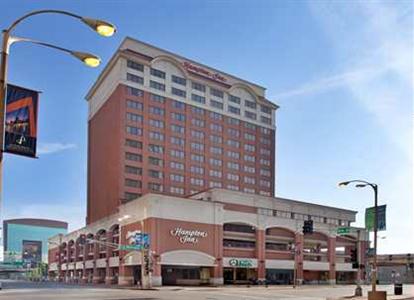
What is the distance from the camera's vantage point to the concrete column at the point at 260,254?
323 feet

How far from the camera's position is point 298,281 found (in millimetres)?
103250

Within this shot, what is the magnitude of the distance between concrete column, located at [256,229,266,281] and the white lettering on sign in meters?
13.4

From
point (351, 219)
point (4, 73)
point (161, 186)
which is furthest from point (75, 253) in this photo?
point (4, 73)

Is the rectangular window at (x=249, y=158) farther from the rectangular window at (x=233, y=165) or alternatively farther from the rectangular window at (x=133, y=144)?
the rectangular window at (x=133, y=144)

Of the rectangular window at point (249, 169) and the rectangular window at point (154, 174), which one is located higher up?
the rectangular window at point (249, 169)

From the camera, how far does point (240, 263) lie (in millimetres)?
95375

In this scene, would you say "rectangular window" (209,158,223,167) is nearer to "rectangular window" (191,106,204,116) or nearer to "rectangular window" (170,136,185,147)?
"rectangular window" (170,136,185,147)

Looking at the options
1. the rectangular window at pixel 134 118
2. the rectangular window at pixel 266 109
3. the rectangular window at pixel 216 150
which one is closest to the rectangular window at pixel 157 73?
the rectangular window at pixel 134 118

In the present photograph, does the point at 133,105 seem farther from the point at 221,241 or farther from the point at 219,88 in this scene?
the point at 221,241

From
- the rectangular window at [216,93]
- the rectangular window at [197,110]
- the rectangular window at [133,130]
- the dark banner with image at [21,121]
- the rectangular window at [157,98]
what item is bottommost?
the dark banner with image at [21,121]

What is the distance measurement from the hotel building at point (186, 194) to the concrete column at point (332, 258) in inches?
8.5

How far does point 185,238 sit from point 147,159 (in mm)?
40080

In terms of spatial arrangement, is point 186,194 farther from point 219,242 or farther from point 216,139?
point 219,242

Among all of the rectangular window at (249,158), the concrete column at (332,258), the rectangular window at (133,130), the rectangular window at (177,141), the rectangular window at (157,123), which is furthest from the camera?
the rectangular window at (249,158)
